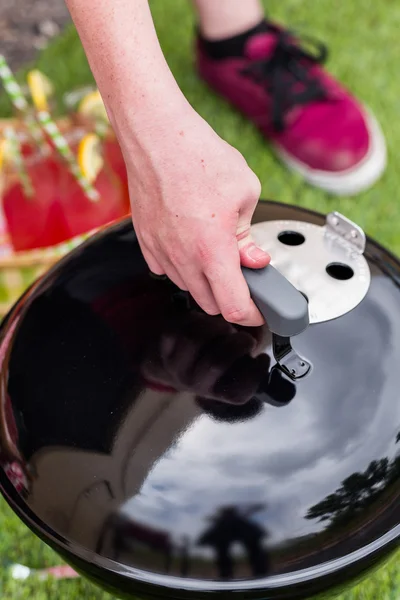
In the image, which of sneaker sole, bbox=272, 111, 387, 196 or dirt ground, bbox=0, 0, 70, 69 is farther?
dirt ground, bbox=0, 0, 70, 69

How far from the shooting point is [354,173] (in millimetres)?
2258

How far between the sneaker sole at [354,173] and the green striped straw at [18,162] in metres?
0.91

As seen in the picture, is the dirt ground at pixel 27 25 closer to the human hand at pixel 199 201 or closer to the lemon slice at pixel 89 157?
the lemon slice at pixel 89 157

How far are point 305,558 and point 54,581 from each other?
0.73m

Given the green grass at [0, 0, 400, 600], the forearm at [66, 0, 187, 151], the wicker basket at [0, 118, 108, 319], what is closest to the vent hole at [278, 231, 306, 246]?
the forearm at [66, 0, 187, 151]

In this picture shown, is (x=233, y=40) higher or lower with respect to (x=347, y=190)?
higher

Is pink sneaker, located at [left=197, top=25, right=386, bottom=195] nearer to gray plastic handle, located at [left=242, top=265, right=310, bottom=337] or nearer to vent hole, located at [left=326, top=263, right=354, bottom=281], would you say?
vent hole, located at [left=326, top=263, right=354, bottom=281]

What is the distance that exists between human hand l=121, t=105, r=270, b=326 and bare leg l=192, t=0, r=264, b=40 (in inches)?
60.9

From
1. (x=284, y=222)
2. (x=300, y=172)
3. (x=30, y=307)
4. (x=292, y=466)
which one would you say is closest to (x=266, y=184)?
(x=300, y=172)

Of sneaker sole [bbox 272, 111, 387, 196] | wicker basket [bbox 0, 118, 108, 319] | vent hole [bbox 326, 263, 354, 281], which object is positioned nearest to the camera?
vent hole [bbox 326, 263, 354, 281]

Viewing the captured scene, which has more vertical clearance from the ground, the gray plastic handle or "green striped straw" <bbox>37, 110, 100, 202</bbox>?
the gray plastic handle

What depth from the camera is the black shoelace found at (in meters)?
2.33

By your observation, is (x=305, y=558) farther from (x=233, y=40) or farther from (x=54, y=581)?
(x=233, y=40)

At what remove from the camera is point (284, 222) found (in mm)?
1221
